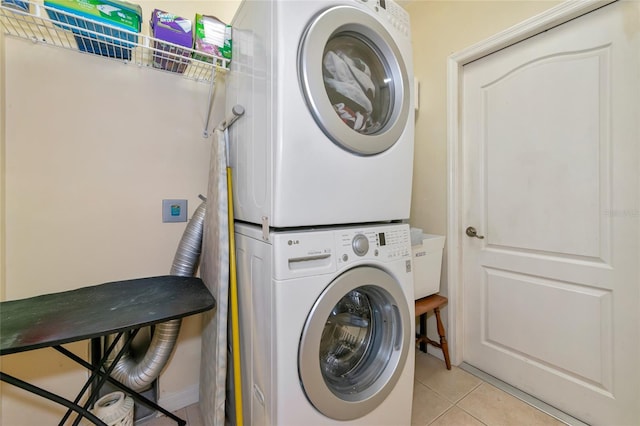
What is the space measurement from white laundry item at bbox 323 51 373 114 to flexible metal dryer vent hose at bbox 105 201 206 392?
886mm

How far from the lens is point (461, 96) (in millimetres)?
1879

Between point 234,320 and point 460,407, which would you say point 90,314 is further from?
point 460,407

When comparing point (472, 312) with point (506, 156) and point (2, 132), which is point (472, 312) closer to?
point (506, 156)

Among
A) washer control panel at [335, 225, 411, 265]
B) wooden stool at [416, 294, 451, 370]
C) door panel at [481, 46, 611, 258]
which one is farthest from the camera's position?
wooden stool at [416, 294, 451, 370]

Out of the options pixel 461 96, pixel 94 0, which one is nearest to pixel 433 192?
pixel 461 96

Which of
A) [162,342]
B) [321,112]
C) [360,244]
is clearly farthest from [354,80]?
[162,342]

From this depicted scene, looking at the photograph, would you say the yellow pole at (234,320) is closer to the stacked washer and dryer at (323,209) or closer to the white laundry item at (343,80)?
the stacked washer and dryer at (323,209)

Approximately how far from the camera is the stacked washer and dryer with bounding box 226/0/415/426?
88 cm

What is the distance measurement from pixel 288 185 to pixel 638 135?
1.65m

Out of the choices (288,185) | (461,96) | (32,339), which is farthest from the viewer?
(461,96)

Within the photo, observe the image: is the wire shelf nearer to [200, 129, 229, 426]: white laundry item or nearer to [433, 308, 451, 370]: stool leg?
[200, 129, 229, 426]: white laundry item

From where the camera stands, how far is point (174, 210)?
1.46 m

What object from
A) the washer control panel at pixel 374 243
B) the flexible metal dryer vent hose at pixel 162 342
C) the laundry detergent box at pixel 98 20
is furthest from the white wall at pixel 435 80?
the laundry detergent box at pixel 98 20

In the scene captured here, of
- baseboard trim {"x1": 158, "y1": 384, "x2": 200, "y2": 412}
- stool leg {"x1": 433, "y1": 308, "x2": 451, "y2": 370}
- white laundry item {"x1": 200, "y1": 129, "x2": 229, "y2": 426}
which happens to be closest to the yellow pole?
white laundry item {"x1": 200, "y1": 129, "x2": 229, "y2": 426}
